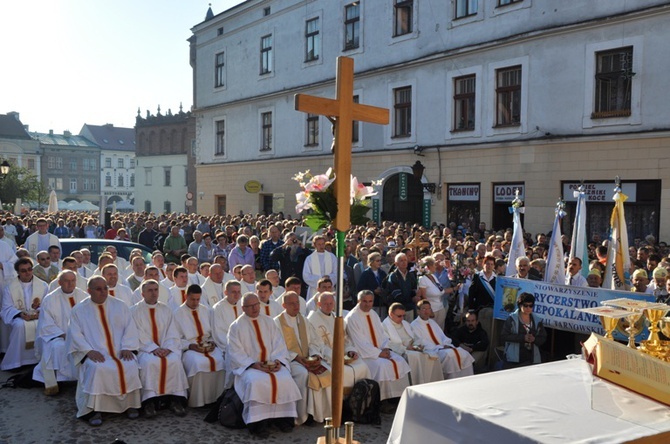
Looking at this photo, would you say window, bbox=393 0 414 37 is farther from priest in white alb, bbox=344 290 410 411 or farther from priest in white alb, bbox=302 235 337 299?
priest in white alb, bbox=344 290 410 411

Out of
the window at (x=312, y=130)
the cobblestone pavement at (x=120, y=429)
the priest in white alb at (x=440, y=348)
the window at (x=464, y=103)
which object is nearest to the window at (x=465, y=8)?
the window at (x=464, y=103)

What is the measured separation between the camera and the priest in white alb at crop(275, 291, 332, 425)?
702cm

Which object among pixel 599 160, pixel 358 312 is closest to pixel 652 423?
pixel 358 312

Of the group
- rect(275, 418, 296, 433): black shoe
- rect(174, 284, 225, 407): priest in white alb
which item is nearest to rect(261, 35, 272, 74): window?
rect(174, 284, 225, 407): priest in white alb

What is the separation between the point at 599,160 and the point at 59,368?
1407 centimetres

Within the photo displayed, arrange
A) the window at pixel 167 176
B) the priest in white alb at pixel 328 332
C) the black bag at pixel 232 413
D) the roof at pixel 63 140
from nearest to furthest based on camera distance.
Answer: the black bag at pixel 232 413 → the priest in white alb at pixel 328 332 → the window at pixel 167 176 → the roof at pixel 63 140

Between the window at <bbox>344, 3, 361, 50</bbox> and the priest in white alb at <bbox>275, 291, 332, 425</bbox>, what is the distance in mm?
17842

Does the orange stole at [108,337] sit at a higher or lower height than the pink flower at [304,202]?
lower

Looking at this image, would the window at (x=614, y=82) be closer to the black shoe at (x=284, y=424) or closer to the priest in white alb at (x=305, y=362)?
the priest in white alb at (x=305, y=362)

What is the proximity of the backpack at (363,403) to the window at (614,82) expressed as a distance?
1217cm

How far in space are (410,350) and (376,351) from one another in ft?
2.05

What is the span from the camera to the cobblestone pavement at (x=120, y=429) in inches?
247

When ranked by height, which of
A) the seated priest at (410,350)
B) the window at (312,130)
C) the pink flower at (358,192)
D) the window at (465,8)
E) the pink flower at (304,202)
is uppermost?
the window at (465,8)

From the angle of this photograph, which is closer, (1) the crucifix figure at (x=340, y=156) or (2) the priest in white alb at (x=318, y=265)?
(1) the crucifix figure at (x=340, y=156)
